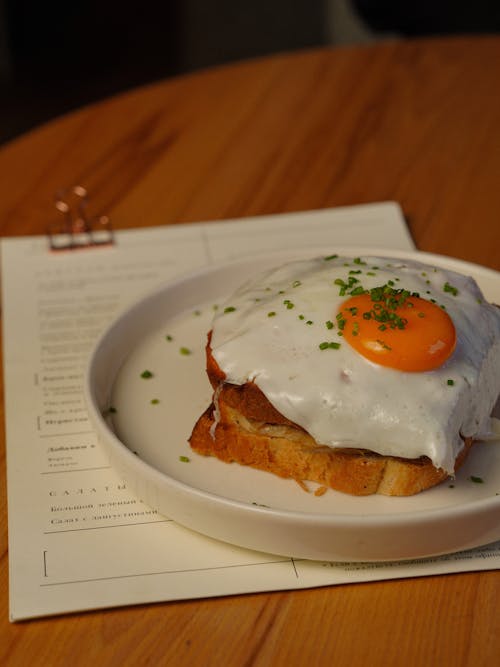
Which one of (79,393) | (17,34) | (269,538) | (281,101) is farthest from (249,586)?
(17,34)

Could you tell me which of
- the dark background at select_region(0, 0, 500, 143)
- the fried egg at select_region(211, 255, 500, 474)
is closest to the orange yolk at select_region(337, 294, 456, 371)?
the fried egg at select_region(211, 255, 500, 474)

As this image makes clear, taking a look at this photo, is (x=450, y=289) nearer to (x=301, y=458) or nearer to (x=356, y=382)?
(x=356, y=382)

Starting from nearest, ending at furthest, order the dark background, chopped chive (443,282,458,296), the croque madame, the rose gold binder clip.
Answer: the croque madame
chopped chive (443,282,458,296)
the rose gold binder clip
the dark background

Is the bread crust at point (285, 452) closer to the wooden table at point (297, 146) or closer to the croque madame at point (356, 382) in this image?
the croque madame at point (356, 382)

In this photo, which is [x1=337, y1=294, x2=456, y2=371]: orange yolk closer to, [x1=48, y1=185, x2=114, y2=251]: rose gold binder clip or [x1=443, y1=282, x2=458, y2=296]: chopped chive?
[x1=443, y1=282, x2=458, y2=296]: chopped chive

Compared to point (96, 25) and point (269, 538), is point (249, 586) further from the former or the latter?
point (96, 25)

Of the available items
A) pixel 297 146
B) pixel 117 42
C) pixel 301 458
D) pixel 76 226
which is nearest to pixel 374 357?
pixel 301 458
